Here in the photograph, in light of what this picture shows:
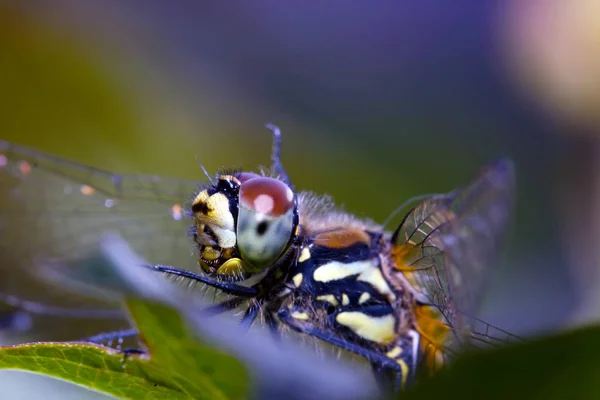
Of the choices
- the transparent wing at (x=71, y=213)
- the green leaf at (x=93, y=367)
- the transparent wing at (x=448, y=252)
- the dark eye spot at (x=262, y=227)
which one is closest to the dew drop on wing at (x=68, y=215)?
the transparent wing at (x=71, y=213)

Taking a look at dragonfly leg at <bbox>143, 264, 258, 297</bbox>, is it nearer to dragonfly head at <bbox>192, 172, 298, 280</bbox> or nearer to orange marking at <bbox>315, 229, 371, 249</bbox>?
dragonfly head at <bbox>192, 172, 298, 280</bbox>

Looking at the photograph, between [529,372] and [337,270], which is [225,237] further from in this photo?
[529,372]

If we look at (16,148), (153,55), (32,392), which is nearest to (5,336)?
(32,392)

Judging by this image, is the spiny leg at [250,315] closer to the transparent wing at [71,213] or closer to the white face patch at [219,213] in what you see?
the white face patch at [219,213]

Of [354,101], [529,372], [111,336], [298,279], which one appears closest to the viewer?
[529,372]

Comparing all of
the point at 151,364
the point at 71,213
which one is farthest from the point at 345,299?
the point at 71,213

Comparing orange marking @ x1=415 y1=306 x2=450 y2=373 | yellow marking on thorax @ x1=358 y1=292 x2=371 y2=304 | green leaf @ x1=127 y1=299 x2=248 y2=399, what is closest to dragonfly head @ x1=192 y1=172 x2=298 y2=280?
yellow marking on thorax @ x1=358 y1=292 x2=371 y2=304

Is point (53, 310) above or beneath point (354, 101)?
beneath

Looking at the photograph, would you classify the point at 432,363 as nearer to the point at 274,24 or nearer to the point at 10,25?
the point at 10,25
